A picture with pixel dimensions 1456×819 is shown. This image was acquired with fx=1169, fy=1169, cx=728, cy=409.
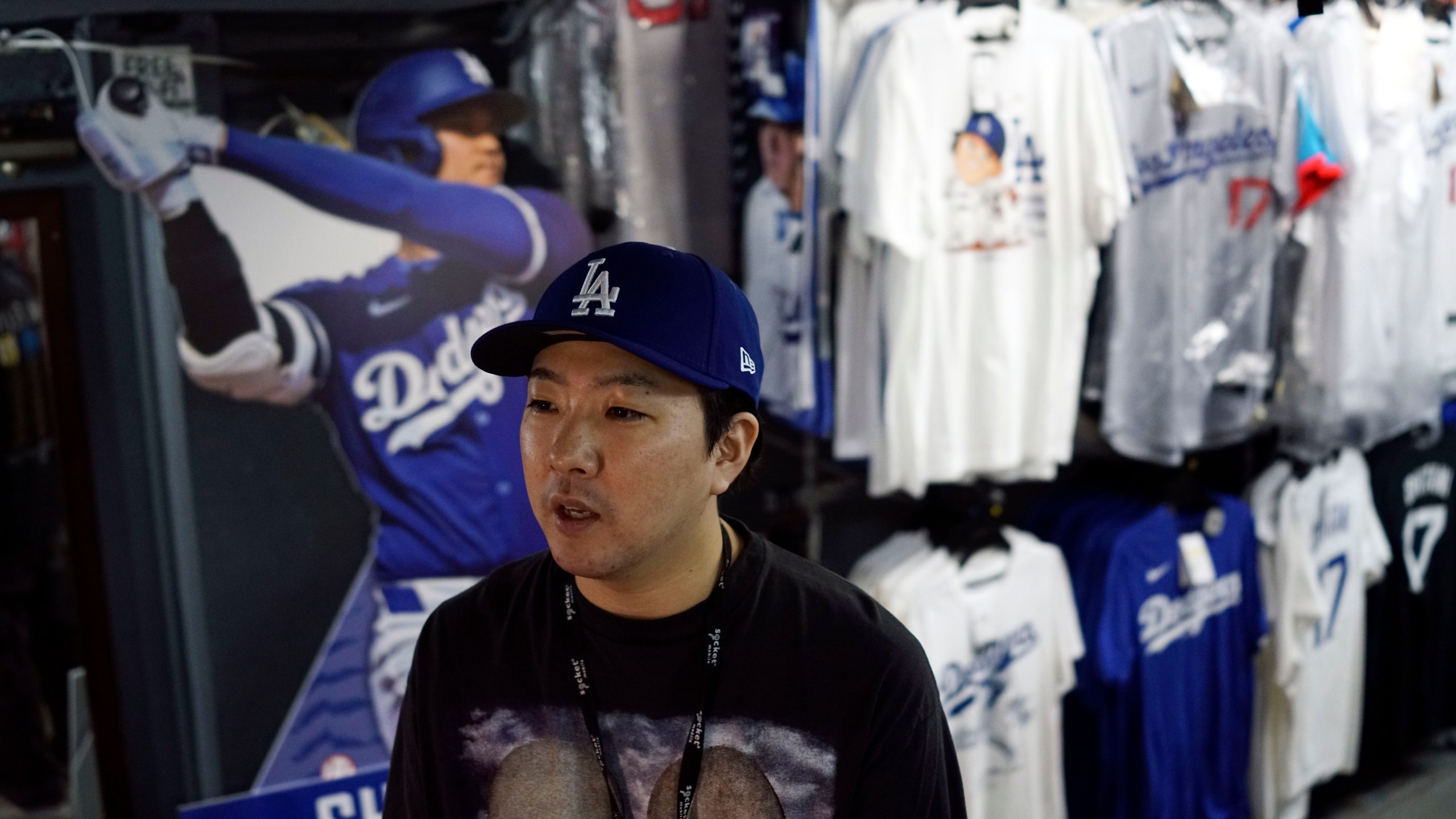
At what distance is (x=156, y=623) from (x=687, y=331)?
186cm

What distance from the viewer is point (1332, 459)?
357 cm

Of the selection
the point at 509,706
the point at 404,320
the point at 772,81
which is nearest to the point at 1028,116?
the point at 772,81

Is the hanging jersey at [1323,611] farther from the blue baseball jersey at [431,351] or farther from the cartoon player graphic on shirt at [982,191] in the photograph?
the blue baseball jersey at [431,351]

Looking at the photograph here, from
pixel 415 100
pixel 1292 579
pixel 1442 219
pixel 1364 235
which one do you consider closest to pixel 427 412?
pixel 415 100

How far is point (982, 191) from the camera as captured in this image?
8.59 ft

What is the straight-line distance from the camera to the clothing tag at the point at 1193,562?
309 cm

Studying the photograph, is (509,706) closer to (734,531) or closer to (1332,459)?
(734,531)

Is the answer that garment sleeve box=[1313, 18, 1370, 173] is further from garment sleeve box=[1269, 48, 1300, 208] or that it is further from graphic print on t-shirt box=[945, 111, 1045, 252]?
graphic print on t-shirt box=[945, 111, 1045, 252]

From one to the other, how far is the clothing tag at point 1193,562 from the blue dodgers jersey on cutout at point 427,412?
1.71 m

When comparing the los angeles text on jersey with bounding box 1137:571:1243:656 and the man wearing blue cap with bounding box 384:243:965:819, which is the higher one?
the man wearing blue cap with bounding box 384:243:965:819

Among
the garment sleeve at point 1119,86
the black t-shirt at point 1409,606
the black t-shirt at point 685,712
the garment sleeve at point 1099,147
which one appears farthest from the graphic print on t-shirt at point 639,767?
the black t-shirt at point 1409,606

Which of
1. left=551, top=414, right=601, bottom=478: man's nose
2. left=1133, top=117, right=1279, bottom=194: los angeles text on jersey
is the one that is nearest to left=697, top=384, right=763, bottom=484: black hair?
left=551, top=414, right=601, bottom=478: man's nose

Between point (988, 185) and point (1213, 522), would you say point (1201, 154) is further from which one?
point (1213, 522)

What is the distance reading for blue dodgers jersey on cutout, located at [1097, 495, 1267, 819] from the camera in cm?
303
